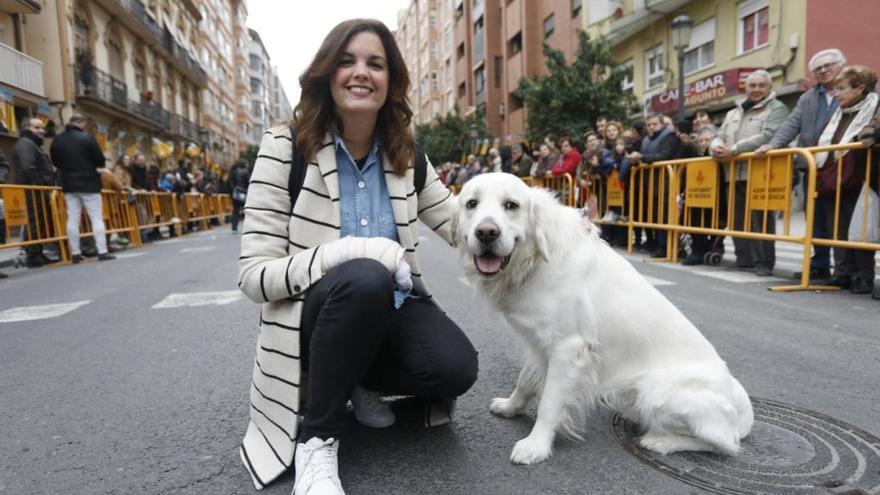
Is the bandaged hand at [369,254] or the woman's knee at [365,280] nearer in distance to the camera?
the woman's knee at [365,280]

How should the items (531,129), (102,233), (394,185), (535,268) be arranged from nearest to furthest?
(535,268) → (394,185) → (102,233) → (531,129)

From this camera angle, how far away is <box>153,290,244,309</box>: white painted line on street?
546 cm

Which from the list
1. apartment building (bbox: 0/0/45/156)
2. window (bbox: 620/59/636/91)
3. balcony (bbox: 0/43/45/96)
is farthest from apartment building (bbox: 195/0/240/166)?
window (bbox: 620/59/636/91)

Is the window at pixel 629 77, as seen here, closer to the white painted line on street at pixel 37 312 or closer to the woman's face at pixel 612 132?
the woman's face at pixel 612 132

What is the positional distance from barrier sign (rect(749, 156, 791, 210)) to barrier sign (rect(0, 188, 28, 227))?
10550mm

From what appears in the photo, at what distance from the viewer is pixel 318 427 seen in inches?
78.9

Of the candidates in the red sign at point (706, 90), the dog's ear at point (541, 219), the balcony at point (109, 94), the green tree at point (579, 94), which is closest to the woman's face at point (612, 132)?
the dog's ear at point (541, 219)

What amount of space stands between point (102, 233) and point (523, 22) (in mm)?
27925

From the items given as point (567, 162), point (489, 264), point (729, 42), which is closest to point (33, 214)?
point (567, 162)

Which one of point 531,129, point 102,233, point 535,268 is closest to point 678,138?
point 535,268

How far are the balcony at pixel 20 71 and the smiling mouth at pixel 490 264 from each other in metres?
21.8

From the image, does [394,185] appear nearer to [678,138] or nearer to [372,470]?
[372,470]

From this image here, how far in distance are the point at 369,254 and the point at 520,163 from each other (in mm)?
12268

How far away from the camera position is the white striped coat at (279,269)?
2.06 metres
